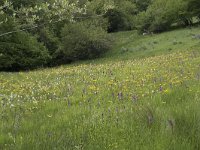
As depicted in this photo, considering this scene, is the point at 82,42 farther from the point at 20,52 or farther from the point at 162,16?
the point at 162,16

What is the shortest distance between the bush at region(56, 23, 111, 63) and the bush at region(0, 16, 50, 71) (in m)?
3.06

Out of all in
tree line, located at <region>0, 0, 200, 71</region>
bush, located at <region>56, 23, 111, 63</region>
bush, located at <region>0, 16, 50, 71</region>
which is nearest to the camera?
bush, located at <region>0, 16, 50, 71</region>

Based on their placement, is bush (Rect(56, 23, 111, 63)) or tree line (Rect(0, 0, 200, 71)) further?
bush (Rect(56, 23, 111, 63))

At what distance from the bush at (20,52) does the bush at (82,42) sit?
120 inches

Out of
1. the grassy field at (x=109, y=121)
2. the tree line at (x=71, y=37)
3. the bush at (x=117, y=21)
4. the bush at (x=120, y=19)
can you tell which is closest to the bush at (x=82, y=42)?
the tree line at (x=71, y=37)

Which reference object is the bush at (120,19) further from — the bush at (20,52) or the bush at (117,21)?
the bush at (20,52)

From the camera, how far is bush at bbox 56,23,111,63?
42.7 metres

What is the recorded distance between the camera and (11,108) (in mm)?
8711

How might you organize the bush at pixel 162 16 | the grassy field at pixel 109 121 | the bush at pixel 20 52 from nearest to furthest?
the grassy field at pixel 109 121
the bush at pixel 20 52
the bush at pixel 162 16

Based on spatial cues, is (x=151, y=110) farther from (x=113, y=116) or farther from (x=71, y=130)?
(x=71, y=130)

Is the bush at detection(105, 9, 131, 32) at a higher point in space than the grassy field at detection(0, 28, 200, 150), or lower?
lower

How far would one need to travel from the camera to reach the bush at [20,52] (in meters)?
39.7

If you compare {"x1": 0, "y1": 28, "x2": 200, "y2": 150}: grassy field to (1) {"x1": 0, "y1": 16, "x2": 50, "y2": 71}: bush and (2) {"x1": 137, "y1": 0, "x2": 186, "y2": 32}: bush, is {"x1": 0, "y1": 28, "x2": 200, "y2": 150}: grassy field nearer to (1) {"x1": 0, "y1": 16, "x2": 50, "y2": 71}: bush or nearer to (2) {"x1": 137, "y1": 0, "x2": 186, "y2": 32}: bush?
(1) {"x1": 0, "y1": 16, "x2": 50, "y2": 71}: bush

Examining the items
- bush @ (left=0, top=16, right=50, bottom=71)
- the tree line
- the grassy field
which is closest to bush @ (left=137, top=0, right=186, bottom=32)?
the tree line
